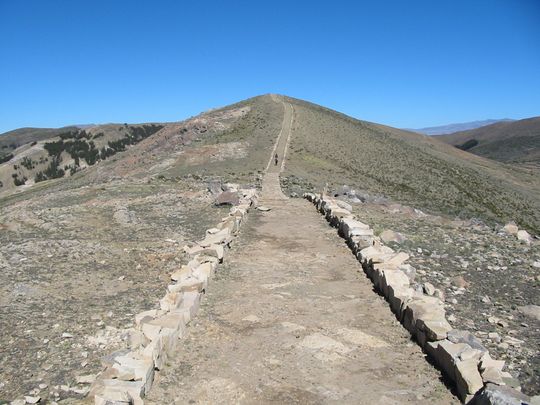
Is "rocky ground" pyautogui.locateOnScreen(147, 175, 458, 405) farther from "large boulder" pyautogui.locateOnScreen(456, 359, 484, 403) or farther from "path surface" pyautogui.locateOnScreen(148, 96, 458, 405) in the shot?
"large boulder" pyautogui.locateOnScreen(456, 359, 484, 403)

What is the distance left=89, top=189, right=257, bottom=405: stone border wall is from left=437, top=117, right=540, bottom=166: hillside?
129 m

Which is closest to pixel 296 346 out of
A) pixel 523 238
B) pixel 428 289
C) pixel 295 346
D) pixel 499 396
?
pixel 295 346

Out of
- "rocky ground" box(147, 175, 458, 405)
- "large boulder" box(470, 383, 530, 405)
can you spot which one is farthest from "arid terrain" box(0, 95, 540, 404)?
"large boulder" box(470, 383, 530, 405)

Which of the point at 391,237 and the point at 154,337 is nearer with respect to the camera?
the point at 154,337

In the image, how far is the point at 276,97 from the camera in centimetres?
8500

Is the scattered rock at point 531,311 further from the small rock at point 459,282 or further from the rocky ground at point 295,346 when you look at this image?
the rocky ground at point 295,346

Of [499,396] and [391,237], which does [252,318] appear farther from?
[391,237]

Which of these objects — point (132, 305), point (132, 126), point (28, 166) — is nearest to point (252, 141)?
point (132, 305)

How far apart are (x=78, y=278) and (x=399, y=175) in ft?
128

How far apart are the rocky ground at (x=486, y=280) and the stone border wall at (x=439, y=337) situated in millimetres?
423

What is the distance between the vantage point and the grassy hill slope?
36.9m

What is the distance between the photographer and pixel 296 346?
25.2 feet

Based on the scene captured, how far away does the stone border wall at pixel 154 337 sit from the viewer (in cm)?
585

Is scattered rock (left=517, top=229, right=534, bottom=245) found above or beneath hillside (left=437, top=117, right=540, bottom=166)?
beneath
